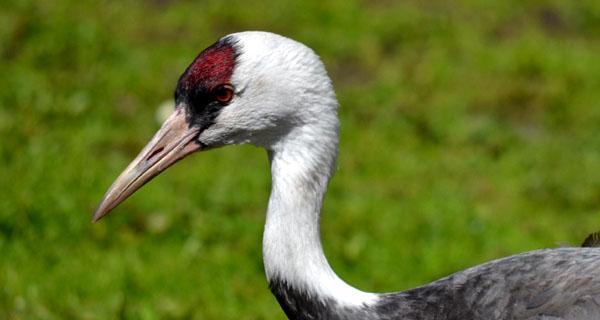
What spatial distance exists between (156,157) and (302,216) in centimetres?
57

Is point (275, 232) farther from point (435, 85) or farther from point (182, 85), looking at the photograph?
point (435, 85)

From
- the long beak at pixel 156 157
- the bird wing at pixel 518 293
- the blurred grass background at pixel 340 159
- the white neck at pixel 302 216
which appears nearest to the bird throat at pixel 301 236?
the white neck at pixel 302 216

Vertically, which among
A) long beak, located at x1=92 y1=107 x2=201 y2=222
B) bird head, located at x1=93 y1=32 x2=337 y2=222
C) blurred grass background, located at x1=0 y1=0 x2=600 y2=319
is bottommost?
blurred grass background, located at x1=0 y1=0 x2=600 y2=319

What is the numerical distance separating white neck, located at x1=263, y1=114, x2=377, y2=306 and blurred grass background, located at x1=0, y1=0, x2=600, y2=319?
150cm

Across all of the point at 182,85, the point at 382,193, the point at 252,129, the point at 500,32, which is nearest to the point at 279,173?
the point at 252,129

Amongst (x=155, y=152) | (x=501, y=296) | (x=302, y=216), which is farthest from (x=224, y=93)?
(x=501, y=296)

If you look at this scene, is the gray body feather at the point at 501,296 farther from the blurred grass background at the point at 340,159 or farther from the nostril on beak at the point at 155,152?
the blurred grass background at the point at 340,159

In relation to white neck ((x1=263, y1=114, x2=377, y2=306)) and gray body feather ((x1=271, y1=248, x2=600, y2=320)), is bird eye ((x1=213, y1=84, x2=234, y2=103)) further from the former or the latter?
gray body feather ((x1=271, y1=248, x2=600, y2=320))

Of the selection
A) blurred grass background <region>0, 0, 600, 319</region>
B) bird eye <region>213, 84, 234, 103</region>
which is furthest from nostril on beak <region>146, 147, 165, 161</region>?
blurred grass background <region>0, 0, 600, 319</region>

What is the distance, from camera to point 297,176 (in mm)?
3803

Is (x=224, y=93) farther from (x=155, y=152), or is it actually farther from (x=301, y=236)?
(x=301, y=236)

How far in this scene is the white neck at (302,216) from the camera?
3766 mm

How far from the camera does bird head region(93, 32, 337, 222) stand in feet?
12.4

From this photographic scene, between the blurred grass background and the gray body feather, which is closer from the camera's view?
the gray body feather
